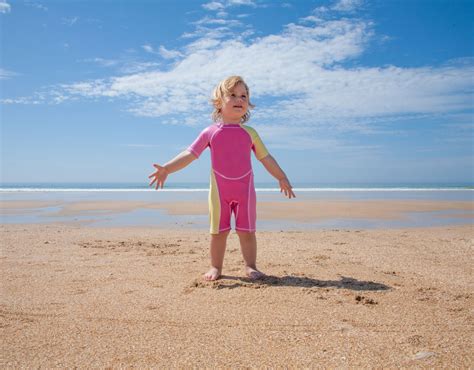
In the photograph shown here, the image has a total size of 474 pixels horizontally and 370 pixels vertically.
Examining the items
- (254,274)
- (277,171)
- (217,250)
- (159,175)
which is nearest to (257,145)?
(277,171)

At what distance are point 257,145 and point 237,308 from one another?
203cm

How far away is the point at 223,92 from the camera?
14.0 feet

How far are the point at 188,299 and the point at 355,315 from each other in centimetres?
135

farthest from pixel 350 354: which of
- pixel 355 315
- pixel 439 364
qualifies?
pixel 355 315

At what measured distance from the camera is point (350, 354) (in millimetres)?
2141

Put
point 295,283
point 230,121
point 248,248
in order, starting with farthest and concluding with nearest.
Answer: point 230,121
point 248,248
point 295,283

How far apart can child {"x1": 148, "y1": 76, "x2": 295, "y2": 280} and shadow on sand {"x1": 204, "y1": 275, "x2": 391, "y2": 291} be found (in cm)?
17

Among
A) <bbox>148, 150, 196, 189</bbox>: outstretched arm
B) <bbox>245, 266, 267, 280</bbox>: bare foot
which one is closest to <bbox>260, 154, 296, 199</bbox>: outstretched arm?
<bbox>148, 150, 196, 189</bbox>: outstretched arm

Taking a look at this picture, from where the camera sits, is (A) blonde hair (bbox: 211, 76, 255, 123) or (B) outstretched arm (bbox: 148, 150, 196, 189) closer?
(B) outstretched arm (bbox: 148, 150, 196, 189)

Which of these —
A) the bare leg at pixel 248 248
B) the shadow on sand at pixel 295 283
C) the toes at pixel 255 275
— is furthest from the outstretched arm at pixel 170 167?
the toes at pixel 255 275

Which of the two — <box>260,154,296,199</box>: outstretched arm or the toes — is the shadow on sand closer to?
the toes

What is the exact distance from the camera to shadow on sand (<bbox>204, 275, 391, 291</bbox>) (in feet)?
11.7

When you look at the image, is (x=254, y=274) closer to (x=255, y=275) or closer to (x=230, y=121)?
(x=255, y=275)

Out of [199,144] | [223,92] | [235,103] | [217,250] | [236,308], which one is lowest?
[236,308]
